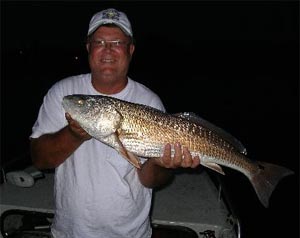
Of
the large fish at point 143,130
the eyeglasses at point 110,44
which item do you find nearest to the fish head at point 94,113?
the large fish at point 143,130

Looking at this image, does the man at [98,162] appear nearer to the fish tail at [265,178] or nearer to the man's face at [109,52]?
the man's face at [109,52]

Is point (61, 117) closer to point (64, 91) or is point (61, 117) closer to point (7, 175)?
point (64, 91)

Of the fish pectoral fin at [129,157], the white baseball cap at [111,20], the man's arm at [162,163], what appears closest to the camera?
the fish pectoral fin at [129,157]

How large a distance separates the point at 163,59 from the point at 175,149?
80780mm

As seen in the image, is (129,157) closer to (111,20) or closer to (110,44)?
(110,44)

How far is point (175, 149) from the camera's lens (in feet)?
9.98

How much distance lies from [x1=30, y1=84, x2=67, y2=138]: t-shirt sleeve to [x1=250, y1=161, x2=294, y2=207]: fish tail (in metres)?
1.98

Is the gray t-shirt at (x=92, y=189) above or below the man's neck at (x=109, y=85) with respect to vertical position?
below

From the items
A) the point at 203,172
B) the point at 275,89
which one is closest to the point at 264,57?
the point at 275,89

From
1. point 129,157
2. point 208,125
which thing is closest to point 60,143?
point 129,157

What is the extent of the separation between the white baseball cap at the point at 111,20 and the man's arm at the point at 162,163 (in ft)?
3.82

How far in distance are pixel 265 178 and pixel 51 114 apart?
7.22 feet

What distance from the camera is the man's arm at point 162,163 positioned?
9.95 feet

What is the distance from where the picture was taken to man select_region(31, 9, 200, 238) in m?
2.99
